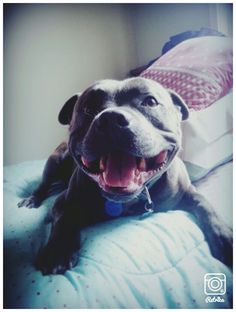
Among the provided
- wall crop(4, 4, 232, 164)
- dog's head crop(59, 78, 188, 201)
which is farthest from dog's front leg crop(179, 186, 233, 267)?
wall crop(4, 4, 232, 164)

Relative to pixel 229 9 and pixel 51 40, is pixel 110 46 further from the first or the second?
pixel 229 9

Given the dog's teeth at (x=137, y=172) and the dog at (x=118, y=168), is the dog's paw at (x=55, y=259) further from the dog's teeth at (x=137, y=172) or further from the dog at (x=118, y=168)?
the dog's teeth at (x=137, y=172)

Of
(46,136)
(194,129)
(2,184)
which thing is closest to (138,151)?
(194,129)

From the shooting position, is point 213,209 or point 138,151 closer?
point 138,151

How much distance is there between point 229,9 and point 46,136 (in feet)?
2.25

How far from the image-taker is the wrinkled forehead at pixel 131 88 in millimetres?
894

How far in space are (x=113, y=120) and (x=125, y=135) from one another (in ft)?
0.16

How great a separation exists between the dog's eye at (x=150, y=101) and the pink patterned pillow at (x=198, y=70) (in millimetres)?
105

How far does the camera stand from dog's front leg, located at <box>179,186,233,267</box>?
885 millimetres

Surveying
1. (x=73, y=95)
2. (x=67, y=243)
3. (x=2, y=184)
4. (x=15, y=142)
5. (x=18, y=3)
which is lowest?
(x=67, y=243)

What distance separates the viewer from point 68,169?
3.29ft

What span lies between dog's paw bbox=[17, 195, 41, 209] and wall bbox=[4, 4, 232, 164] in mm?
132

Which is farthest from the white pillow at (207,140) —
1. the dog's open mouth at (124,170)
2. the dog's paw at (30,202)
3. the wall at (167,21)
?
the dog's paw at (30,202)

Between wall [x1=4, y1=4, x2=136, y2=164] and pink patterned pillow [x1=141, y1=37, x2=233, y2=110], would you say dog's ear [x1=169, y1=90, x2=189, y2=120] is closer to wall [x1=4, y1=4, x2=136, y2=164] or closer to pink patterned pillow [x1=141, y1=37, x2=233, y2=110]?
pink patterned pillow [x1=141, y1=37, x2=233, y2=110]
